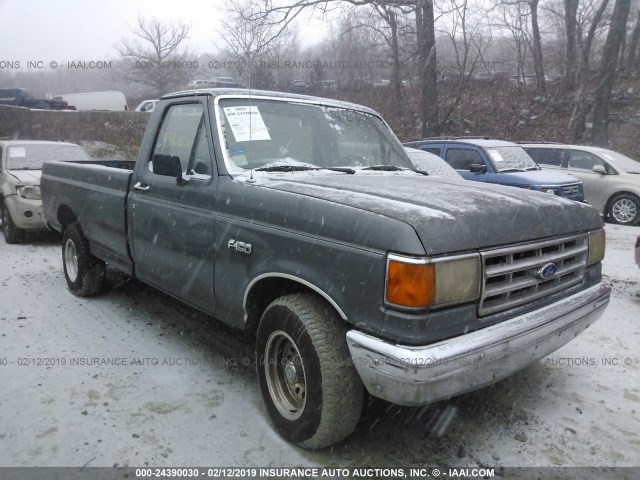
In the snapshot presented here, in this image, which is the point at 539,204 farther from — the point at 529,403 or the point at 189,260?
the point at 189,260

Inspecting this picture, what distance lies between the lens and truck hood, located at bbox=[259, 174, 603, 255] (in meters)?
2.28

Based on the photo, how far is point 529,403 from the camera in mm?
3219

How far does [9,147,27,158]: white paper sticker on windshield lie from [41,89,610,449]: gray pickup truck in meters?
5.69

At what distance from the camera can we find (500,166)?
30.6 feet

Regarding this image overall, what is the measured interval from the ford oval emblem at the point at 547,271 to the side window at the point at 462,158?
23.2 feet

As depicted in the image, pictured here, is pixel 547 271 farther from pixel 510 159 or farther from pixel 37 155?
pixel 37 155

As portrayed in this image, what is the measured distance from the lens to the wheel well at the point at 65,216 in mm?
5422

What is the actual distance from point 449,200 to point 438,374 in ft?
3.06

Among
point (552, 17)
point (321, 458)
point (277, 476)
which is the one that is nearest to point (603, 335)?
point (321, 458)

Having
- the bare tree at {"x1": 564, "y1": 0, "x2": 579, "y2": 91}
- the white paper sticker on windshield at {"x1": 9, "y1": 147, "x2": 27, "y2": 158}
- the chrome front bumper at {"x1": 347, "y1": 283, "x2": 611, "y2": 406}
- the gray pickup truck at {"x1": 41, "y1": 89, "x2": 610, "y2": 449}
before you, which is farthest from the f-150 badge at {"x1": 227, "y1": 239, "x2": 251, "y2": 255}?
the bare tree at {"x1": 564, "y1": 0, "x2": 579, "y2": 91}

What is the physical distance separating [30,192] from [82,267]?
3.59 meters

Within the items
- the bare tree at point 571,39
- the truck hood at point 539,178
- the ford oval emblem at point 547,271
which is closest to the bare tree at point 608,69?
the bare tree at point 571,39

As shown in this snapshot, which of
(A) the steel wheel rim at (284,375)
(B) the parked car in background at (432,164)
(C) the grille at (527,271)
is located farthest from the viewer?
(B) the parked car in background at (432,164)

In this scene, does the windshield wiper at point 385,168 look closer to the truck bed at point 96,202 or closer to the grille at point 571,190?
the truck bed at point 96,202
